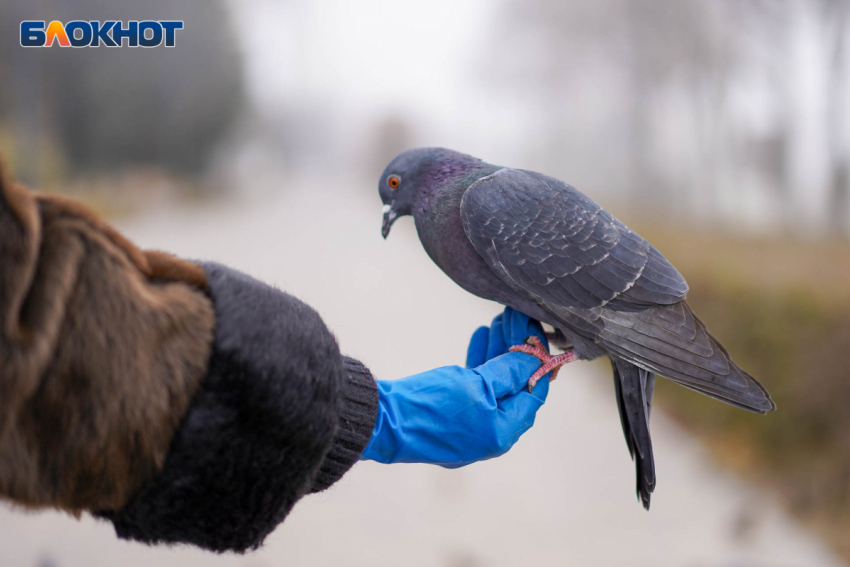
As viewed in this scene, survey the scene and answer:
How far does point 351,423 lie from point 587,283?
1081 mm

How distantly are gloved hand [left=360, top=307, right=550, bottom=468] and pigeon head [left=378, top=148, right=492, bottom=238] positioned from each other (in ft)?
2.70

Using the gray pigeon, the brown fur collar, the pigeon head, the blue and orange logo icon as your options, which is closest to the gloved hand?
the gray pigeon

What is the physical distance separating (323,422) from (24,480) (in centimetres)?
56

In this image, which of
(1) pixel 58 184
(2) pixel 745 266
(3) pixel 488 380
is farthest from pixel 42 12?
(2) pixel 745 266

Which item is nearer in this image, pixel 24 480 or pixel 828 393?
pixel 24 480

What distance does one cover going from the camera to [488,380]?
6.05ft

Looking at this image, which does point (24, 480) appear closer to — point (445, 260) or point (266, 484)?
point (266, 484)

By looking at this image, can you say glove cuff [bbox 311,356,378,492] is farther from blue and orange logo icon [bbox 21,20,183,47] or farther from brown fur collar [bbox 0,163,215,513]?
blue and orange logo icon [bbox 21,20,183,47]

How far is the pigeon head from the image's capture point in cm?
229

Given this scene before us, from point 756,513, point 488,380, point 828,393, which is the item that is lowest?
point 756,513

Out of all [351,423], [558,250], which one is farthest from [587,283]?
[351,423]

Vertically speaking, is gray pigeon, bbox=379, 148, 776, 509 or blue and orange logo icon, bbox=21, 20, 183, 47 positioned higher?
blue and orange logo icon, bbox=21, 20, 183, 47

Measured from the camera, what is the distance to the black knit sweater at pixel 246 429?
1.12 meters

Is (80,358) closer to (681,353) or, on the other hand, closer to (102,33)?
(681,353)
